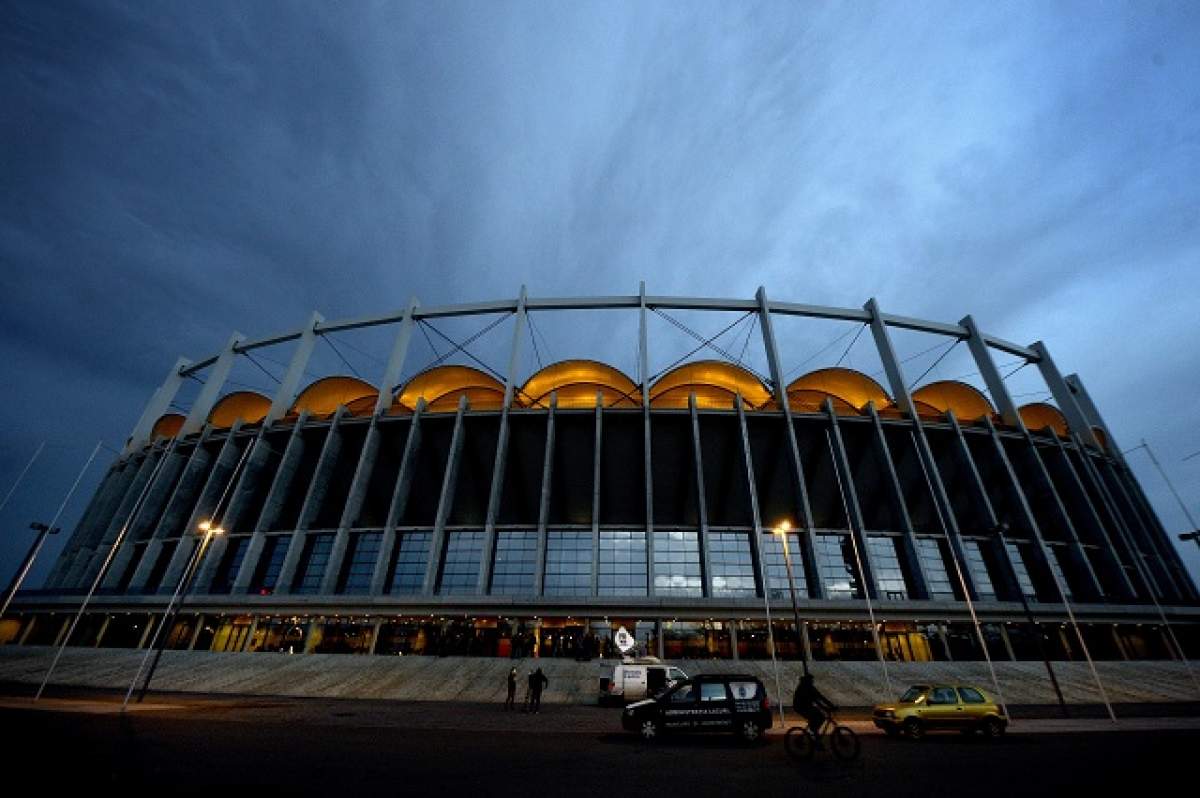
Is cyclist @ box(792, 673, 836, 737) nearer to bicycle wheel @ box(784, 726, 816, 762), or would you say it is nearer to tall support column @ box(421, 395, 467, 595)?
bicycle wheel @ box(784, 726, 816, 762)

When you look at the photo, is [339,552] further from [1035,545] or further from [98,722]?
[1035,545]

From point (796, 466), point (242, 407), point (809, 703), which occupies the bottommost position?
point (809, 703)

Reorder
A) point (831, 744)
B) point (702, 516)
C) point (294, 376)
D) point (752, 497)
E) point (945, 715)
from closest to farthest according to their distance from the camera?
point (831, 744), point (945, 715), point (702, 516), point (752, 497), point (294, 376)

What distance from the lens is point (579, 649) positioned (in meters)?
25.0

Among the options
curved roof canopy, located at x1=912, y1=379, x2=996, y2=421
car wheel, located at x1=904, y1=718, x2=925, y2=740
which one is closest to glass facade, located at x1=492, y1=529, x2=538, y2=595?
car wheel, located at x1=904, y1=718, x2=925, y2=740

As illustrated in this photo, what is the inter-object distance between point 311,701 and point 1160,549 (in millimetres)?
58297

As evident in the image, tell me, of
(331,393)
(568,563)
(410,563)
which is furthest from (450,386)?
(568,563)

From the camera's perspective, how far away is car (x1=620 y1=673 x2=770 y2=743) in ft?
38.0

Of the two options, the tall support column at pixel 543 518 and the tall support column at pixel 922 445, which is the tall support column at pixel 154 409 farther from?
the tall support column at pixel 922 445

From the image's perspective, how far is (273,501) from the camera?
109 feet

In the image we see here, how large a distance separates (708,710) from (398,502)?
2529 centimetres

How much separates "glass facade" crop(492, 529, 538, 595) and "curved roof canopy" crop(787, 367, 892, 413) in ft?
83.3

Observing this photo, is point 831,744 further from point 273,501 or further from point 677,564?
point 273,501

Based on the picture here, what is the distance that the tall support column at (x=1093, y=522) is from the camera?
31172mm
